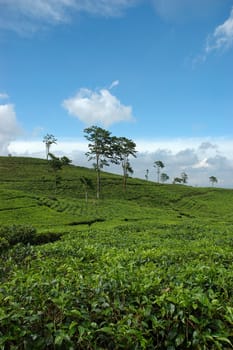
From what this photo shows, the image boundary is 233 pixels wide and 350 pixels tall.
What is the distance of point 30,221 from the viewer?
28.4 meters

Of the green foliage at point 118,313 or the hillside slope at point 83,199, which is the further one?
the hillside slope at point 83,199

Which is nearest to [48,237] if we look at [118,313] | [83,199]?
[118,313]

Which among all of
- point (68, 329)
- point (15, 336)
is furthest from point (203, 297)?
point (15, 336)

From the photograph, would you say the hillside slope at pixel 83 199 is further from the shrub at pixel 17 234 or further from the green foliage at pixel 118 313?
the green foliage at pixel 118 313

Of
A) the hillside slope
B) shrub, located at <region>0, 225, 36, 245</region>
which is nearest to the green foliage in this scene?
shrub, located at <region>0, 225, 36, 245</region>

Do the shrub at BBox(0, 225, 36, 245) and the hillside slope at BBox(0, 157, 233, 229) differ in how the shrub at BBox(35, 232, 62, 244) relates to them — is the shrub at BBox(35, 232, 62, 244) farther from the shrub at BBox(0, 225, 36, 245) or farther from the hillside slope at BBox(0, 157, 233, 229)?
the hillside slope at BBox(0, 157, 233, 229)

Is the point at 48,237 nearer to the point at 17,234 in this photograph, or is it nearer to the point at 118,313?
the point at 17,234

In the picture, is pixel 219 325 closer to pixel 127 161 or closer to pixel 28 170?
pixel 127 161

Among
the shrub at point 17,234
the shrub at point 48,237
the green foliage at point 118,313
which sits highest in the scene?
the green foliage at point 118,313

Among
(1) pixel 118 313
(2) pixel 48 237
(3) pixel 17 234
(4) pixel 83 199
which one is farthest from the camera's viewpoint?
(4) pixel 83 199

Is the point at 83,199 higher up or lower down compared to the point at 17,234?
higher up

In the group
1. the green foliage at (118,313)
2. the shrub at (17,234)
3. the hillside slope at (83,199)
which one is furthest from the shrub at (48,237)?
the green foliage at (118,313)

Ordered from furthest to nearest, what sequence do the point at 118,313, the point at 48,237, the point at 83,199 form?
the point at 83,199 < the point at 48,237 < the point at 118,313

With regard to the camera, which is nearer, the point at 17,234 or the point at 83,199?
the point at 17,234
